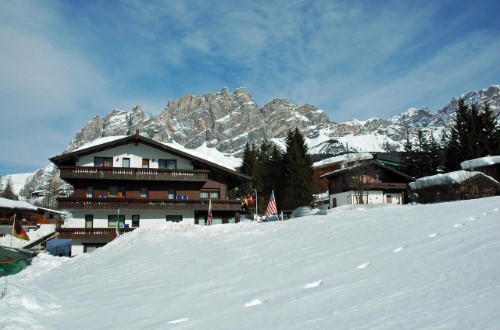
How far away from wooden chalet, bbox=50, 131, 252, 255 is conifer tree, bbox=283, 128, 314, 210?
1154cm

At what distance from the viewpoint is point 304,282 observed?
28.6 ft

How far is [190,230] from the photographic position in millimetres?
21672

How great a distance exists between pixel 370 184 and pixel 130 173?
29867 mm

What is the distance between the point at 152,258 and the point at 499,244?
12.7 metres

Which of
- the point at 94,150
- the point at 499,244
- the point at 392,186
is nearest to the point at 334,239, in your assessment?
the point at 499,244

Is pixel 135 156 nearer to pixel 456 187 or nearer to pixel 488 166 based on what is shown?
pixel 456 187

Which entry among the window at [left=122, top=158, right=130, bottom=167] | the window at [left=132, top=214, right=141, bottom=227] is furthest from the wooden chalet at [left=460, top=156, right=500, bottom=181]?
the window at [left=122, top=158, right=130, bottom=167]

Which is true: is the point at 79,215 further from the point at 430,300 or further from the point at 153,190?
the point at 430,300

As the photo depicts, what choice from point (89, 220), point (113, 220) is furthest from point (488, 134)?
point (89, 220)

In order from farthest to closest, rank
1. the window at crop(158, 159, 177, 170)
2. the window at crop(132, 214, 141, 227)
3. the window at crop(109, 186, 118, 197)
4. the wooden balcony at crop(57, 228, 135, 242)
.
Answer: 1. the window at crop(158, 159, 177, 170)
2. the window at crop(109, 186, 118, 197)
3. the window at crop(132, 214, 141, 227)
4. the wooden balcony at crop(57, 228, 135, 242)

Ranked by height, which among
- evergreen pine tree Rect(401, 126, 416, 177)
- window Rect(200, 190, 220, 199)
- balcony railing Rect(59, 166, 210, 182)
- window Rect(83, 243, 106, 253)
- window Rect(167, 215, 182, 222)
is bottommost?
window Rect(83, 243, 106, 253)

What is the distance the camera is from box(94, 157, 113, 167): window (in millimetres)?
37625

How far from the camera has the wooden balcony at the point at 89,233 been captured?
33.4 meters

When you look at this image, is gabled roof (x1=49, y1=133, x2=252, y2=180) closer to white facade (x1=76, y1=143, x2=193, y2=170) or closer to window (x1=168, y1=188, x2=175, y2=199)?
white facade (x1=76, y1=143, x2=193, y2=170)
